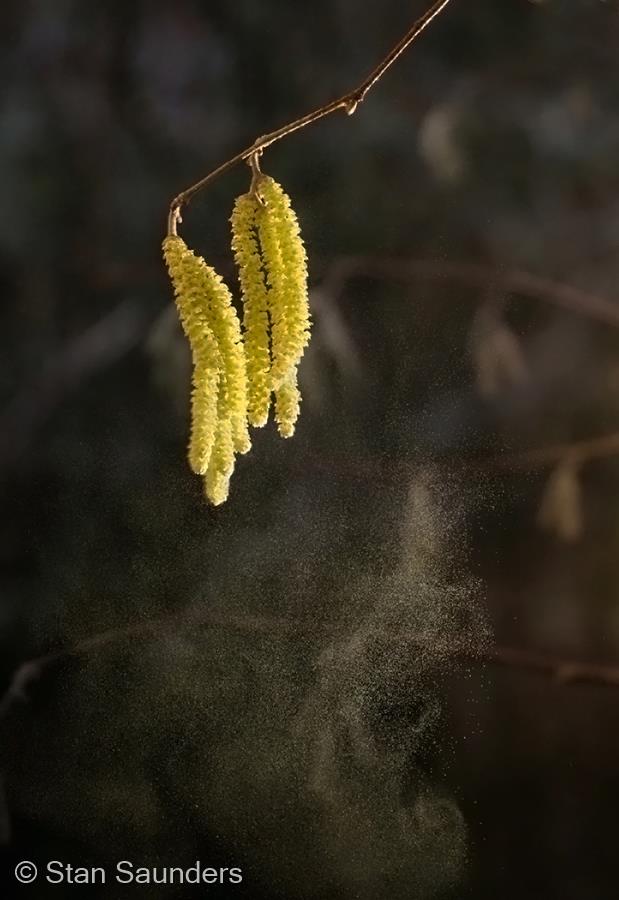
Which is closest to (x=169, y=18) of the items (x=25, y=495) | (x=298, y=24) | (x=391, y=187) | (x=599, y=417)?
(x=298, y=24)

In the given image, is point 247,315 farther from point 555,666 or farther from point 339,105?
point 555,666

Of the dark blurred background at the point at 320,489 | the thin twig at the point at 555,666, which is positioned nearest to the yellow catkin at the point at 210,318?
the dark blurred background at the point at 320,489

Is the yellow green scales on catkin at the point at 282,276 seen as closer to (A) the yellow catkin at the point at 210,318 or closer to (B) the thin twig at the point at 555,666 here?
(A) the yellow catkin at the point at 210,318

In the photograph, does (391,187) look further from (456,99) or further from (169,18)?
(169,18)

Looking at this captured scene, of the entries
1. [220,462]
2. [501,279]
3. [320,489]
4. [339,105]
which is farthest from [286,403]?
[501,279]

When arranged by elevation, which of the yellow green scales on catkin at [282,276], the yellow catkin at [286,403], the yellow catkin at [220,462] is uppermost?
the yellow green scales on catkin at [282,276]

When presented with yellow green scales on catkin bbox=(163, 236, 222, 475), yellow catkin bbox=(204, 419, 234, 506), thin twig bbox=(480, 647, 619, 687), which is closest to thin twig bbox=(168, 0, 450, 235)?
yellow green scales on catkin bbox=(163, 236, 222, 475)

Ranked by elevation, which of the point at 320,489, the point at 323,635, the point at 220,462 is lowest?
the point at 220,462

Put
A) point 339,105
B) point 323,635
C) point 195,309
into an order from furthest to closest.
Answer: point 323,635
point 195,309
point 339,105
